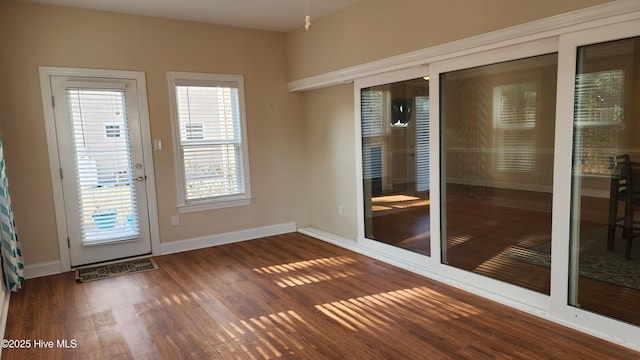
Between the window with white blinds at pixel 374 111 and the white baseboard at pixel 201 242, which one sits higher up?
the window with white blinds at pixel 374 111

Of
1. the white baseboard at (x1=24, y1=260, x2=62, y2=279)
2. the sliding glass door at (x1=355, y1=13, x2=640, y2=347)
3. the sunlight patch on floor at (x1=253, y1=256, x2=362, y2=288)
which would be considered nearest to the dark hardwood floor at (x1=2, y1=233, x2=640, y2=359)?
the sunlight patch on floor at (x1=253, y1=256, x2=362, y2=288)

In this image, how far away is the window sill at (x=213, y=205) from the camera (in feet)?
16.4

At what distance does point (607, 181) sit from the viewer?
2.61 m

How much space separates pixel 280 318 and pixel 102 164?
2.76m

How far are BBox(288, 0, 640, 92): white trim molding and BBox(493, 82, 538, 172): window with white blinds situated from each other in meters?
0.36

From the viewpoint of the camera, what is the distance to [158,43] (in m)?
4.68

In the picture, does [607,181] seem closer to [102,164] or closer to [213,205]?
[213,205]

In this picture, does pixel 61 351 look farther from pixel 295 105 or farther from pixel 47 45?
pixel 295 105

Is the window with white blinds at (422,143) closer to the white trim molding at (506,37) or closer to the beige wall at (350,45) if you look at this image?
the white trim molding at (506,37)

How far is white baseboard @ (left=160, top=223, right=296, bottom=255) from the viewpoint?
493 cm

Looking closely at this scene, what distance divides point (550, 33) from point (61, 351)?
3.88 metres

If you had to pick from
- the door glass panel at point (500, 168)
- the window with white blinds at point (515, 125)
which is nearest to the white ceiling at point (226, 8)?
the door glass panel at point (500, 168)

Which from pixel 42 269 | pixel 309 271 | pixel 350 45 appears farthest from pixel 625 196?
pixel 42 269

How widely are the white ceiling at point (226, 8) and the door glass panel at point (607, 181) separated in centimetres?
254
